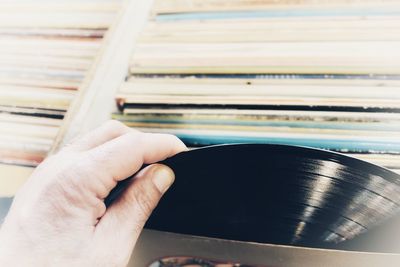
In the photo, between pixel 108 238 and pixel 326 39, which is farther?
A: pixel 326 39

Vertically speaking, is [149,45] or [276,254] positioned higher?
[149,45]

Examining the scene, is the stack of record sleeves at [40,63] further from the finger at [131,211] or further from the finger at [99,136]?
the finger at [131,211]

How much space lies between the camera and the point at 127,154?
1.94 feet

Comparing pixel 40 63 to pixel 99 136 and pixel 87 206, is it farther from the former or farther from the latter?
pixel 87 206

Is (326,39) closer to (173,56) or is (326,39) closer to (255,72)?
(255,72)

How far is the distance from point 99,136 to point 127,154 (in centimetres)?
11

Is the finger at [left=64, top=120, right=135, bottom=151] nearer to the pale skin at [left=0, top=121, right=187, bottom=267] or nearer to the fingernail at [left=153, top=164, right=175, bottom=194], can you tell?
the pale skin at [left=0, top=121, right=187, bottom=267]

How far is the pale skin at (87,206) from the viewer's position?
Result: 561 mm

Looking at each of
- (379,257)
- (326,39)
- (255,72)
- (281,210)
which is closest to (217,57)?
(255,72)

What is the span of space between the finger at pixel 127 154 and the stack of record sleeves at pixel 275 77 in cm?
9

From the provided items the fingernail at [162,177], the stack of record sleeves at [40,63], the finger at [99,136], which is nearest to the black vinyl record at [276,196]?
the fingernail at [162,177]

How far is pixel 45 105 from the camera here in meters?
0.79

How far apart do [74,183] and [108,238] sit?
103mm

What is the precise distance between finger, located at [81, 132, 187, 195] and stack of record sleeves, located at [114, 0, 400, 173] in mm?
92
